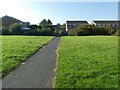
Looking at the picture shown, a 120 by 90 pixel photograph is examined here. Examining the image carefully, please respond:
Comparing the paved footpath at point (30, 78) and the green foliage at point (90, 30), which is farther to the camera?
the green foliage at point (90, 30)

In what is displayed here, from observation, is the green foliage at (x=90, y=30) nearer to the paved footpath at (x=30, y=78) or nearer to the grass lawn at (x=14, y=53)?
the grass lawn at (x=14, y=53)

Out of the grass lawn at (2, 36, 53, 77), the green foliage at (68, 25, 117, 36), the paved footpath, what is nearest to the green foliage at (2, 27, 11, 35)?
the green foliage at (68, 25, 117, 36)

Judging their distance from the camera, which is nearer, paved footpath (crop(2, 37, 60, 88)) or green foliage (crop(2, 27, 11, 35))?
paved footpath (crop(2, 37, 60, 88))

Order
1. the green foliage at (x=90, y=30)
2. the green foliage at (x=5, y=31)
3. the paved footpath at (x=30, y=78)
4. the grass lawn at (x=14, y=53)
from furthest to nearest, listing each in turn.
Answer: the green foliage at (x=90, y=30), the green foliage at (x=5, y=31), the grass lawn at (x=14, y=53), the paved footpath at (x=30, y=78)

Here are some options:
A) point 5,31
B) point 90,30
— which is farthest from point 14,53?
point 90,30

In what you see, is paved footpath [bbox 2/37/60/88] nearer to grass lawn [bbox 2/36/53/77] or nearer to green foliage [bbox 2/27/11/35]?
grass lawn [bbox 2/36/53/77]

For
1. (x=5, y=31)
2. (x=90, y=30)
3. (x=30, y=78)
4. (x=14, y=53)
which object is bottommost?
(x=30, y=78)

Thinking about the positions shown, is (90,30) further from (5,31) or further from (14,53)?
(14,53)

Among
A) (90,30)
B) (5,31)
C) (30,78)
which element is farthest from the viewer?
(90,30)

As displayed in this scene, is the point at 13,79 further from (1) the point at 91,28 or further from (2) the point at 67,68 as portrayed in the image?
(1) the point at 91,28

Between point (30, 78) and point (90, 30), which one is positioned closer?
point (30, 78)

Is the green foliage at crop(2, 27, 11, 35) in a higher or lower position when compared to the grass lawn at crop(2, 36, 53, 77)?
higher

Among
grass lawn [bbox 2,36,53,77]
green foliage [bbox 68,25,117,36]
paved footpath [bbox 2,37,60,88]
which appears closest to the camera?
paved footpath [bbox 2,37,60,88]

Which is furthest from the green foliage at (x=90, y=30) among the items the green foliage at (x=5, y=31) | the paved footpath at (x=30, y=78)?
the paved footpath at (x=30, y=78)
